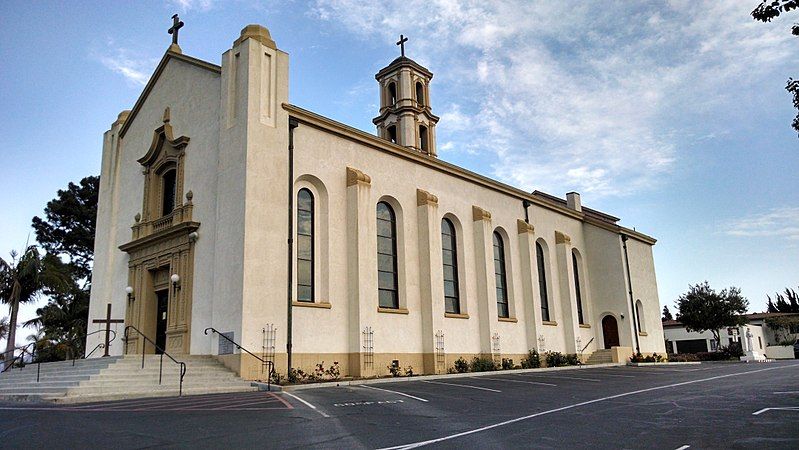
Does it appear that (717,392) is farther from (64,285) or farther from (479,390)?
(64,285)

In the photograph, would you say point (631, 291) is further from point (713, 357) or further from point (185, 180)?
point (185, 180)

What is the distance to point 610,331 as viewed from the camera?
124 feet

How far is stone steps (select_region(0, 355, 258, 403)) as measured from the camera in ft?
47.9

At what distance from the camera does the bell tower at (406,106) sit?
38.6m

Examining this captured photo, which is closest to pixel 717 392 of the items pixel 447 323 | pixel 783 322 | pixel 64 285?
pixel 447 323

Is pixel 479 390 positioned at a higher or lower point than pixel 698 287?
lower

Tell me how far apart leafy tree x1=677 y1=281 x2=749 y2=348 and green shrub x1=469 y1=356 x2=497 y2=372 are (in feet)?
93.2

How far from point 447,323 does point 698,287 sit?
103 ft

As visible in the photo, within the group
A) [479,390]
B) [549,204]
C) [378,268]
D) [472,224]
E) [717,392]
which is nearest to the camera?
[717,392]

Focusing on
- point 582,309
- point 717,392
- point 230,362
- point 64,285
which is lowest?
point 717,392

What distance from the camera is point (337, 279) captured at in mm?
22109

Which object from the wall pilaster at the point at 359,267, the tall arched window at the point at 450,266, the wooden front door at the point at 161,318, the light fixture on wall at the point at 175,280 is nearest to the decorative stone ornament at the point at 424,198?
the tall arched window at the point at 450,266

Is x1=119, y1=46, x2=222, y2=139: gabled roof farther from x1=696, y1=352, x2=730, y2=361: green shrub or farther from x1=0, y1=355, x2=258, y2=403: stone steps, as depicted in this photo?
x1=696, y1=352, x2=730, y2=361: green shrub

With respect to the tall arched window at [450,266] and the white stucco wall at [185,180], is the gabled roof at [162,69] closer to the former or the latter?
the white stucco wall at [185,180]
